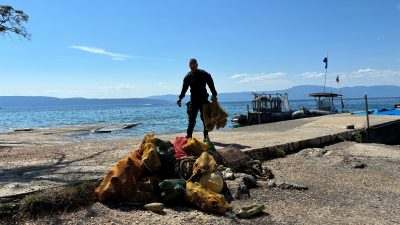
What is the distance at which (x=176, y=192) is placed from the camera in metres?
5.70

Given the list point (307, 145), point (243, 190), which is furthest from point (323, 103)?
point (243, 190)

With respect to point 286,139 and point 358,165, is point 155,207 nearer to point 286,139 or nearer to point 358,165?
point 358,165

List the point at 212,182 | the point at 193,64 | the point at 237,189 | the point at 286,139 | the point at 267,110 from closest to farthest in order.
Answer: the point at 212,182, the point at 237,189, the point at 193,64, the point at 286,139, the point at 267,110

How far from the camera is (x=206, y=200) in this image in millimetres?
5523

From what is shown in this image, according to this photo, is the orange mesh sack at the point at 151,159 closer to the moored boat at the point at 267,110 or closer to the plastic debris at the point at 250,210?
the plastic debris at the point at 250,210

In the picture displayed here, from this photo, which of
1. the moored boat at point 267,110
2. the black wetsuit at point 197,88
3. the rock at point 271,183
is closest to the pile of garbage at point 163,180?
the rock at point 271,183

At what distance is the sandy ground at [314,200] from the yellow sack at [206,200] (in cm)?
10

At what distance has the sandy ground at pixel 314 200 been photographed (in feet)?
17.0

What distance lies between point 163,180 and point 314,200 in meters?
2.49

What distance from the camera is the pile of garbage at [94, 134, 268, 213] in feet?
18.2

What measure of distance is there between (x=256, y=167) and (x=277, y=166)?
1214 millimetres

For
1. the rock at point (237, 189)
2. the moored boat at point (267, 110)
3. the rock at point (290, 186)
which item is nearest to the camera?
the rock at point (237, 189)

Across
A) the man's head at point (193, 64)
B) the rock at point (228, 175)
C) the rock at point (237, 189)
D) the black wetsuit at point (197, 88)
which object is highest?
the man's head at point (193, 64)

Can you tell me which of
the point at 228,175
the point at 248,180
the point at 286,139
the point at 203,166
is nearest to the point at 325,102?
the point at 286,139
